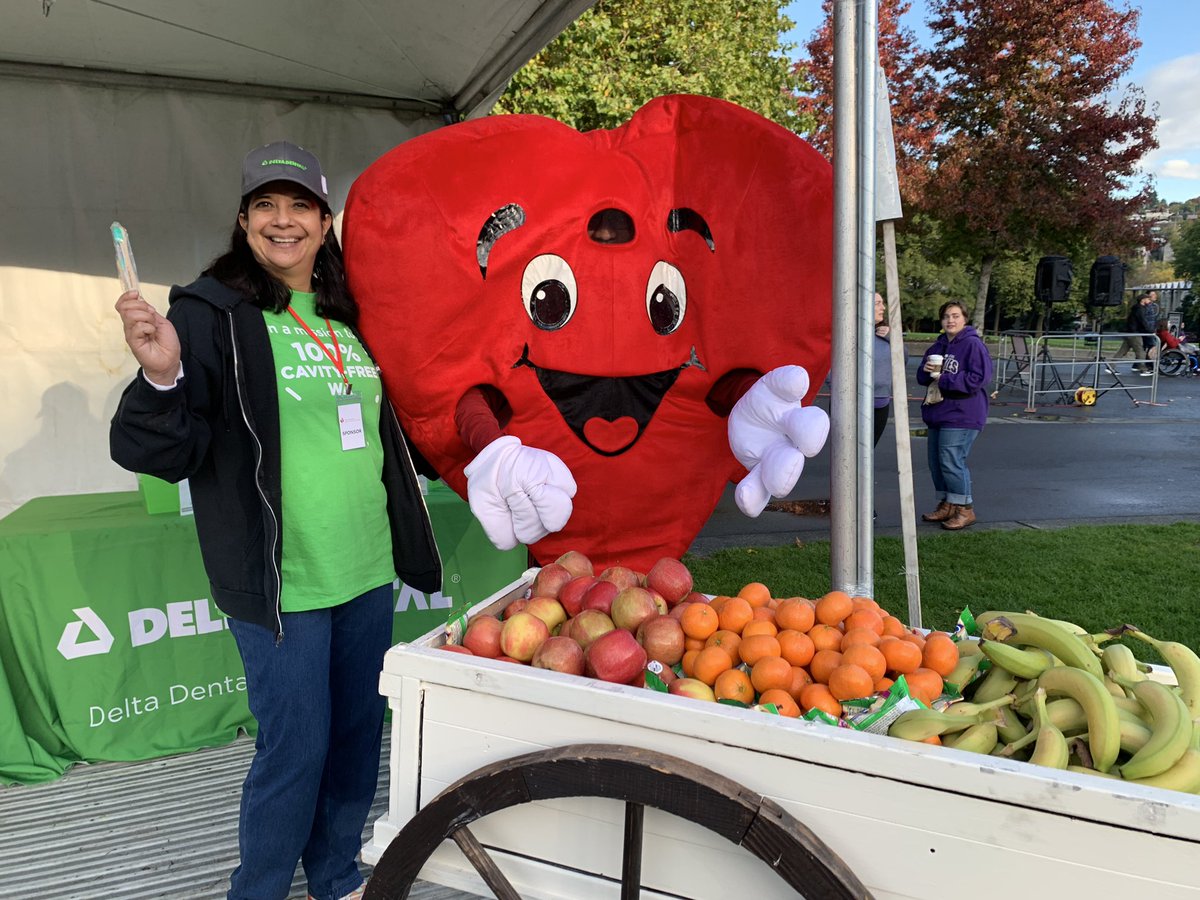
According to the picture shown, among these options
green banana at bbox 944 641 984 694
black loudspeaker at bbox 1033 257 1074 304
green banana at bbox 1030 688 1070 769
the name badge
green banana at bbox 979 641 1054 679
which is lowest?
green banana at bbox 944 641 984 694

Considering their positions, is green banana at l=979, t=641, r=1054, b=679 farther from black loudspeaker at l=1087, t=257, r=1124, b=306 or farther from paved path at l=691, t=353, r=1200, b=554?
black loudspeaker at l=1087, t=257, r=1124, b=306

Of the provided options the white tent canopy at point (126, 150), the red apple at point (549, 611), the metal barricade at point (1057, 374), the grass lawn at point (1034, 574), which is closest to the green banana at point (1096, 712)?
the red apple at point (549, 611)

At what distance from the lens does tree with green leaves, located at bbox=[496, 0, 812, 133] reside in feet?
25.9

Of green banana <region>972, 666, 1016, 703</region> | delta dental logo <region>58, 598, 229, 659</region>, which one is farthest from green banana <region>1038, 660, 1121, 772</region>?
delta dental logo <region>58, 598, 229, 659</region>

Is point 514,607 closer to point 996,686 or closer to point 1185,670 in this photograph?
point 996,686

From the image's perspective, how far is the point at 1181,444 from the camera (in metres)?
9.98

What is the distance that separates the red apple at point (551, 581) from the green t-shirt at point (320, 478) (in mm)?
398

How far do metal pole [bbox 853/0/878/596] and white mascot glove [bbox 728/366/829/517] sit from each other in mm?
105

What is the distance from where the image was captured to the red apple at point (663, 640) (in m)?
1.61

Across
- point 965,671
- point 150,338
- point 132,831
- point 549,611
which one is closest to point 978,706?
point 965,671

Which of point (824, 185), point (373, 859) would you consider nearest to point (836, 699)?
point (373, 859)

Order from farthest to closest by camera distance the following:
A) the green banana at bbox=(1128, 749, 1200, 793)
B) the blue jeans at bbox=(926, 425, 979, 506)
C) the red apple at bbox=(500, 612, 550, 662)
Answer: the blue jeans at bbox=(926, 425, 979, 506) < the red apple at bbox=(500, 612, 550, 662) < the green banana at bbox=(1128, 749, 1200, 793)

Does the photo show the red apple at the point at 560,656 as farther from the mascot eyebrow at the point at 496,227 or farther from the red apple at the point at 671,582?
the mascot eyebrow at the point at 496,227

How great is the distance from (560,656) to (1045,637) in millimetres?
955
